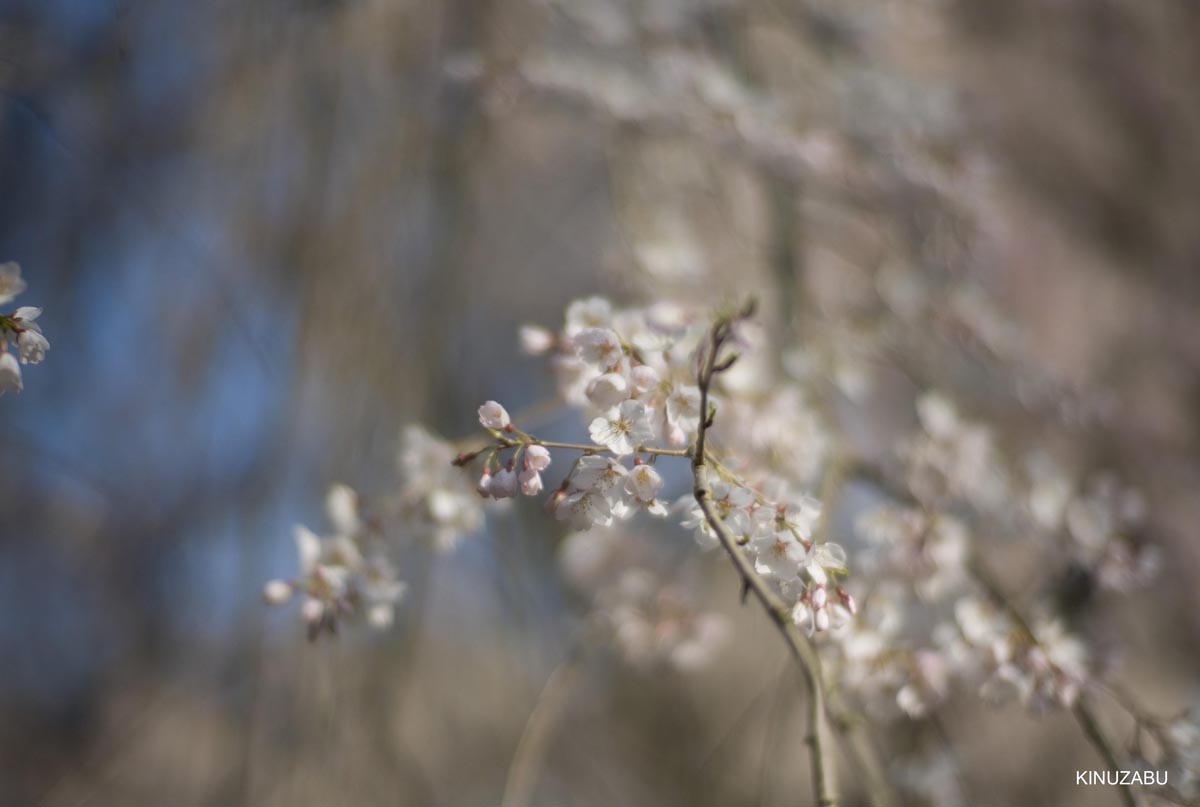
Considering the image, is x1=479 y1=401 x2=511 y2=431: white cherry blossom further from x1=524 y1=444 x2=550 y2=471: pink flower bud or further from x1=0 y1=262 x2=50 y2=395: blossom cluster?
x1=0 y1=262 x2=50 y2=395: blossom cluster

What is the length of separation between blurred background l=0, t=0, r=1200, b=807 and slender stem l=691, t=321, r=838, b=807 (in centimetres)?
49

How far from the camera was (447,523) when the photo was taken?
0.82 m

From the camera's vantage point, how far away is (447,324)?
5.07ft

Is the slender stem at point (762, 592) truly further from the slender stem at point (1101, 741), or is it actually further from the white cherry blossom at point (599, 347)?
the slender stem at point (1101, 741)

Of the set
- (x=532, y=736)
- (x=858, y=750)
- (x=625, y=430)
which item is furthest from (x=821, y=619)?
(x=532, y=736)

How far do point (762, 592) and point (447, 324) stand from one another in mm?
1119

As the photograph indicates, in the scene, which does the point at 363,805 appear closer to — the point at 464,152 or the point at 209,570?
the point at 209,570

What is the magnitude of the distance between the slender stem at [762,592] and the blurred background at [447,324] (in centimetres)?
49

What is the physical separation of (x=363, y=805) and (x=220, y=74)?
1162mm

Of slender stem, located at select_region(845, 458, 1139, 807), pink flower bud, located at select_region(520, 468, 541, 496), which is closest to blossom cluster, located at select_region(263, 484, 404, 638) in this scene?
pink flower bud, located at select_region(520, 468, 541, 496)

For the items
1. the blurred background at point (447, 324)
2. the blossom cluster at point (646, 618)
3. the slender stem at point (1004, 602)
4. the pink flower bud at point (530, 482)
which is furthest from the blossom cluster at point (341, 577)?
the slender stem at point (1004, 602)

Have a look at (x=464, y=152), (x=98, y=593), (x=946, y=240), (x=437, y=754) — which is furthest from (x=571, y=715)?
(x=946, y=240)

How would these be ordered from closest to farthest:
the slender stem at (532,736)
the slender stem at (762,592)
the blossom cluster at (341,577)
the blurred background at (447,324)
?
the slender stem at (762,592), the blossom cluster at (341,577), the slender stem at (532,736), the blurred background at (447,324)

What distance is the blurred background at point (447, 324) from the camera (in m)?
1.15
